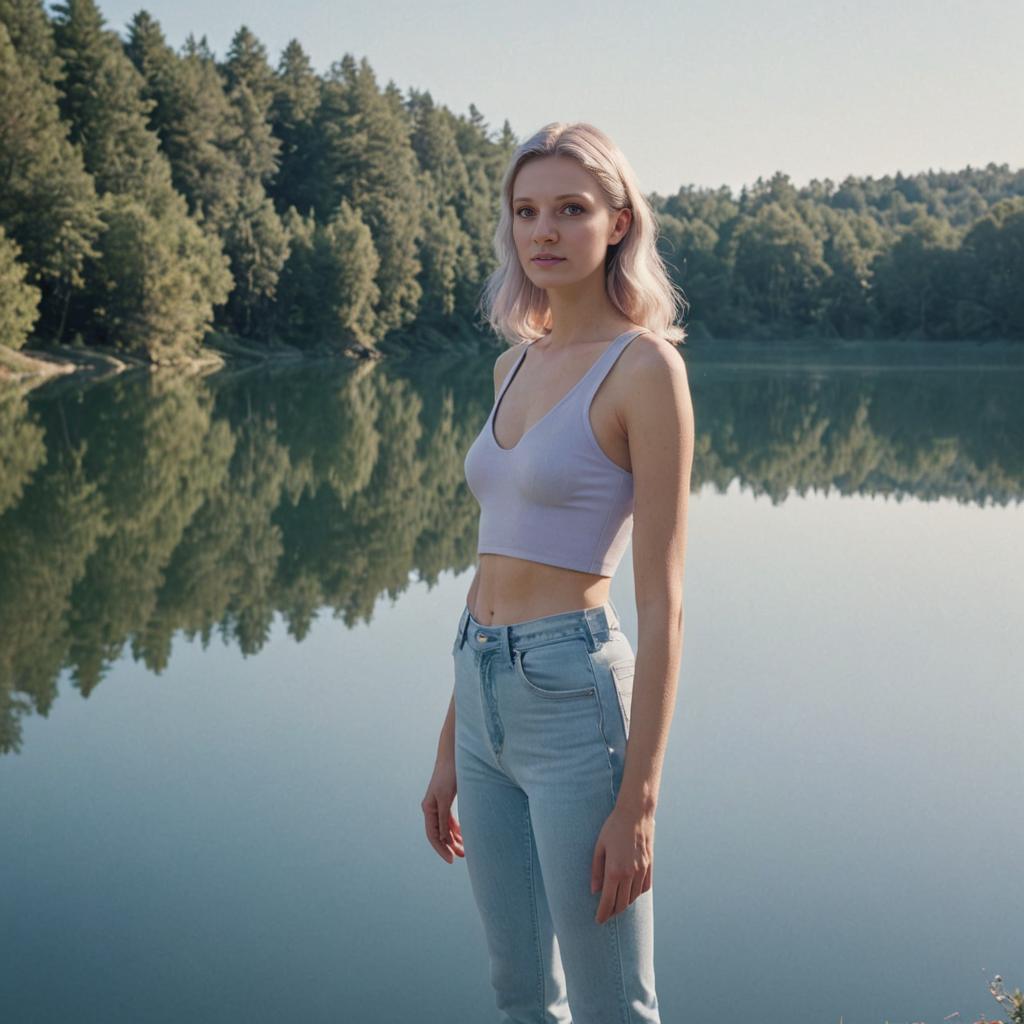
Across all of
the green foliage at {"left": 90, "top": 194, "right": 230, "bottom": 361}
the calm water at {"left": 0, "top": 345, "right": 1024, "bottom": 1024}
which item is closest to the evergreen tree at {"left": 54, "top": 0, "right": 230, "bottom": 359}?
the green foliage at {"left": 90, "top": 194, "right": 230, "bottom": 361}

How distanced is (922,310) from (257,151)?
1617 inches

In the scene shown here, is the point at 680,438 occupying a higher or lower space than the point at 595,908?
higher

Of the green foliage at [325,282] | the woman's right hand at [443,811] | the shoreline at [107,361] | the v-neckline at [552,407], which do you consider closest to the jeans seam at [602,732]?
the v-neckline at [552,407]

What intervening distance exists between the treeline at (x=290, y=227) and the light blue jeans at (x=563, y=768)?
33.1 m

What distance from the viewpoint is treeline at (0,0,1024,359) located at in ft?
127

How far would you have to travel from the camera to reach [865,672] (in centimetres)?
780

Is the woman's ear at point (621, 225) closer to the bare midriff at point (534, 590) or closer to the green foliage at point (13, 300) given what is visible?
the bare midriff at point (534, 590)

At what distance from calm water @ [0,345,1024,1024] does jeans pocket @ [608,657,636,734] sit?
218 centimetres

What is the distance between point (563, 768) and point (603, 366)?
707 mm

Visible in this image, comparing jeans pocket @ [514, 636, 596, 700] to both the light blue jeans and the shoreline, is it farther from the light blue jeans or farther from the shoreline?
the shoreline

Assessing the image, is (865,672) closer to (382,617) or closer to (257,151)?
(382,617)

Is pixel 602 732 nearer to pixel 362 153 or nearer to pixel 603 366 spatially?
pixel 603 366

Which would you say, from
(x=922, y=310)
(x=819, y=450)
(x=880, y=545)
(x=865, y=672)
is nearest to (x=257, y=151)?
(x=922, y=310)

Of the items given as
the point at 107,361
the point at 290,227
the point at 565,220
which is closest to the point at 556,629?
the point at 565,220
